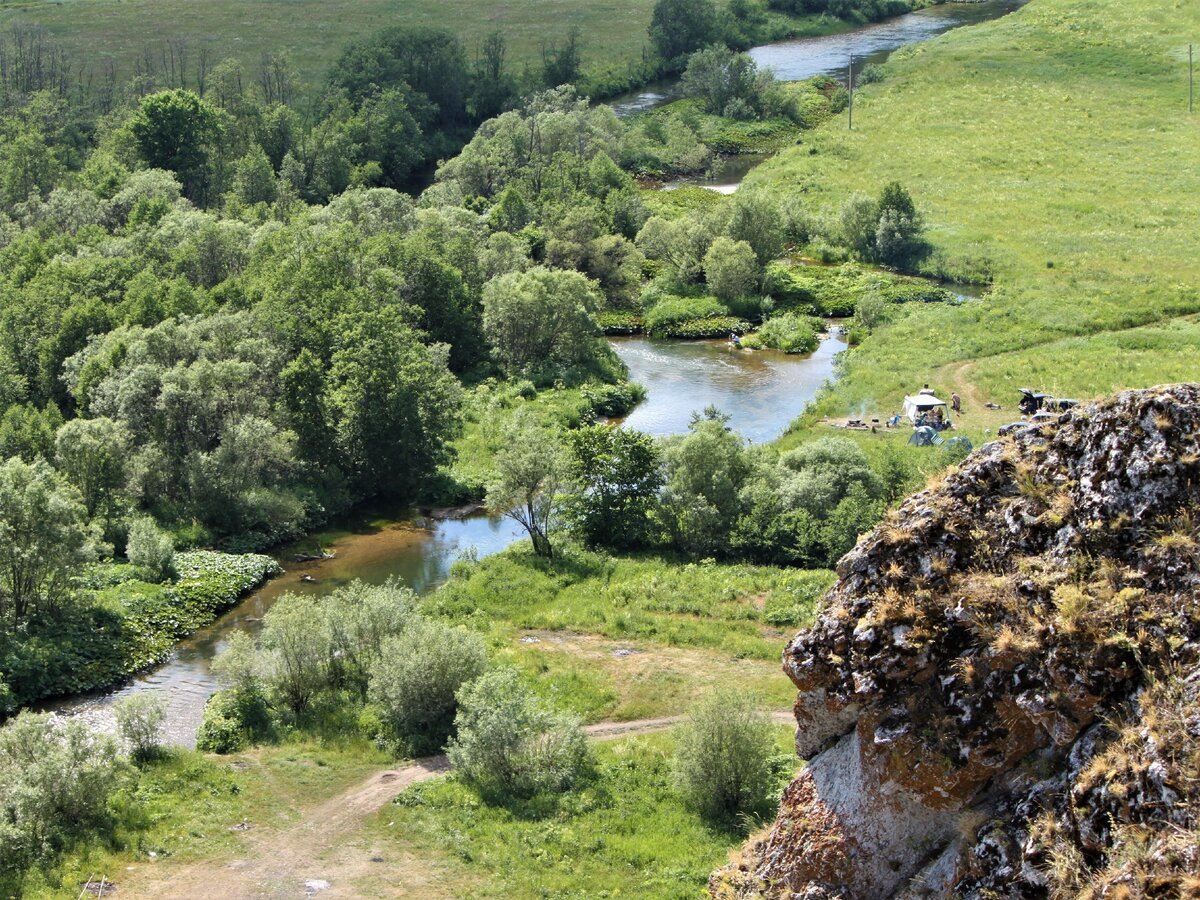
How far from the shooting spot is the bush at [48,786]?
3544cm

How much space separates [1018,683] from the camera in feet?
59.7

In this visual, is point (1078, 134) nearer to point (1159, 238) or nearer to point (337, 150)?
point (1159, 238)

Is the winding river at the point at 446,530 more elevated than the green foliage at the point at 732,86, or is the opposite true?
the green foliage at the point at 732,86

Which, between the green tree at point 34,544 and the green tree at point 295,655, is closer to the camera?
the green tree at point 295,655

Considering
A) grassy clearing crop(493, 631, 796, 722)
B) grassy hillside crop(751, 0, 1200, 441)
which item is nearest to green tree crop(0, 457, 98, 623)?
grassy clearing crop(493, 631, 796, 722)

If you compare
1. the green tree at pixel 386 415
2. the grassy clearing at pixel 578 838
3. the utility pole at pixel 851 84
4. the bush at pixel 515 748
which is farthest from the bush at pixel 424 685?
the utility pole at pixel 851 84

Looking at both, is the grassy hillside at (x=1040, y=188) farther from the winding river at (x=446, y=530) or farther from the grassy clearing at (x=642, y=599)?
the grassy clearing at (x=642, y=599)

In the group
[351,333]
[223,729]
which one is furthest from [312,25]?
[223,729]

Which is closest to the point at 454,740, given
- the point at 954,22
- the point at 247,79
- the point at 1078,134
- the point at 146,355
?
the point at 146,355

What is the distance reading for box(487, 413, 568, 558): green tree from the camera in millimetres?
55344

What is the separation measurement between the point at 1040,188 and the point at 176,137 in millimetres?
66968

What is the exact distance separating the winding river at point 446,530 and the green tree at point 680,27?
77.9m

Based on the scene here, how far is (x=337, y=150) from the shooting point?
368 feet

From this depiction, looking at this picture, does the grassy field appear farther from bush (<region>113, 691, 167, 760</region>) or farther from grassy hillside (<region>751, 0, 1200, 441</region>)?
bush (<region>113, 691, 167, 760</region>)
